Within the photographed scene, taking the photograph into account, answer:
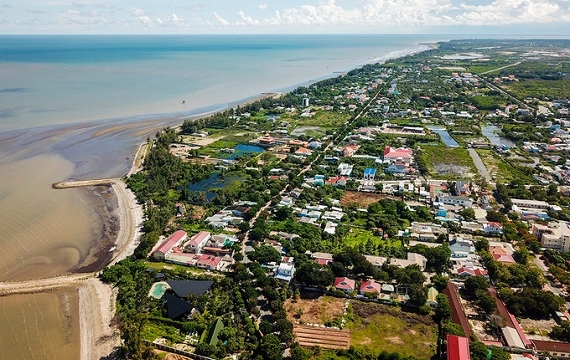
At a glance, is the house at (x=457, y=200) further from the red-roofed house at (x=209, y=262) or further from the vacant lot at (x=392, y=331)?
the red-roofed house at (x=209, y=262)

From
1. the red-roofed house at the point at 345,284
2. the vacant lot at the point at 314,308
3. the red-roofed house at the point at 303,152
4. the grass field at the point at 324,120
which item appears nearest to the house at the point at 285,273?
the vacant lot at the point at 314,308

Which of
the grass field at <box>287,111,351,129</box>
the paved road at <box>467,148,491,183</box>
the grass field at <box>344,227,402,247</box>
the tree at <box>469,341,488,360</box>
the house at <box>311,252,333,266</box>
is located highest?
the tree at <box>469,341,488,360</box>

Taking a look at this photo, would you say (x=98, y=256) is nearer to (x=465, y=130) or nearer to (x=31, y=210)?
(x=31, y=210)

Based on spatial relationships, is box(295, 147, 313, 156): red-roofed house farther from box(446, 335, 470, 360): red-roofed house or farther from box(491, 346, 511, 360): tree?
box(491, 346, 511, 360): tree

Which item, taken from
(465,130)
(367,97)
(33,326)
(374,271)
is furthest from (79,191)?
(367,97)

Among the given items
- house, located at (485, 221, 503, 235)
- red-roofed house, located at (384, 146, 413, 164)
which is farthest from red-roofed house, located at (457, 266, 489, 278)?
red-roofed house, located at (384, 146, 413, 164)
